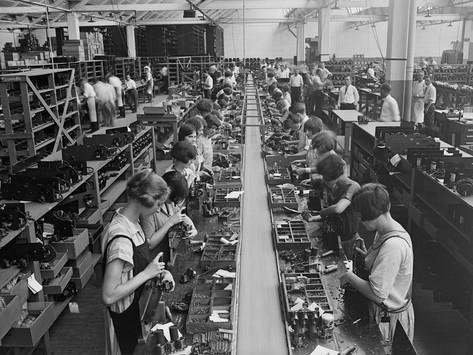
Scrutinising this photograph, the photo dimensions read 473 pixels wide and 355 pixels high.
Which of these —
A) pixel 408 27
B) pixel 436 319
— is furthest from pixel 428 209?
pixel 408 27

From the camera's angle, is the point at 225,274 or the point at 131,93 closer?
the point at 225,274

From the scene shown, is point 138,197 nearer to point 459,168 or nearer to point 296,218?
point 296,218

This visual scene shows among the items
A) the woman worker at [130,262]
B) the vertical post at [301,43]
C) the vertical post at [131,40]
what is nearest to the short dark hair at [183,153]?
the woman worker at [130,262]

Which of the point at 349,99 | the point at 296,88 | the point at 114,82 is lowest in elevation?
the point at 349,99

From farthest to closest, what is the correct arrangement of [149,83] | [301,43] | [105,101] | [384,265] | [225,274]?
[301,43] < [149,83] < [105,101] < [225,274] < [384,265]

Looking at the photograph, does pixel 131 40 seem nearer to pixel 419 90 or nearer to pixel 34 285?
pixel 419 90

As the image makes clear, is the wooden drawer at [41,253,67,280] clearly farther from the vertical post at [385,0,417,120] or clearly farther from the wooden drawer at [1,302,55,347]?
the vertical post at [385,0,417,120]

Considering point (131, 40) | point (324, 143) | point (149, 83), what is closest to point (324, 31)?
point (149, 83)

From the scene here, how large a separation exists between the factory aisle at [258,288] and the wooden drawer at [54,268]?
1.83 meters

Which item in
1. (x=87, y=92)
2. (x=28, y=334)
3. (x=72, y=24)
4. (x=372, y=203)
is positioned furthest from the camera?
(x=72, y=24)

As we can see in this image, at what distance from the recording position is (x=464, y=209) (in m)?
5.59

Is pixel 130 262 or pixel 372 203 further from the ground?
pixel 372 203

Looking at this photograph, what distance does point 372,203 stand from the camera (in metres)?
2.91

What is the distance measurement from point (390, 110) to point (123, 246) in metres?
8.77
